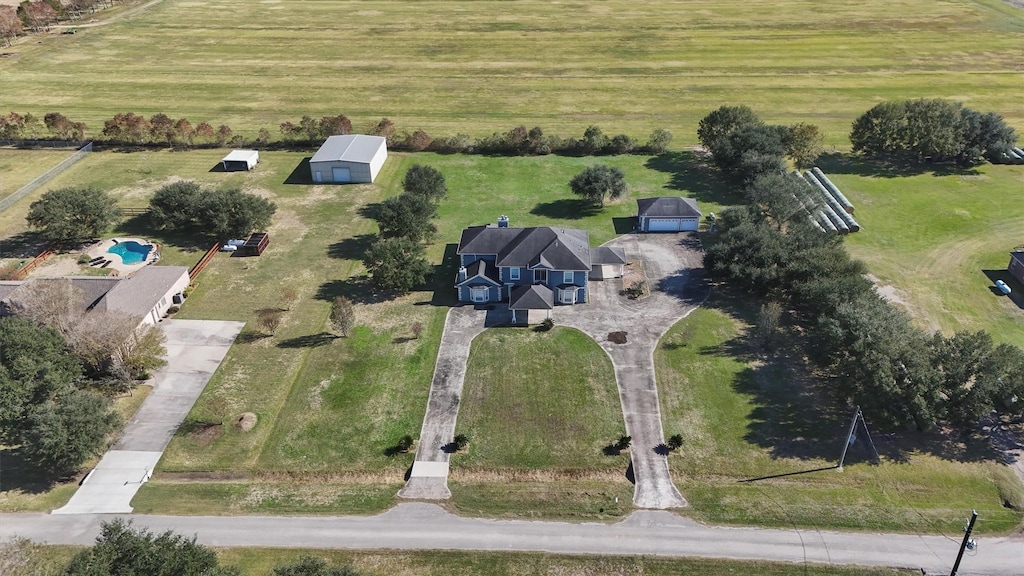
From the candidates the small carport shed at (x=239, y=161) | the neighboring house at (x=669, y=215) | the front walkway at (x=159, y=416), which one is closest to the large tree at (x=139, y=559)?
the front walkway at (x=159, y=416)

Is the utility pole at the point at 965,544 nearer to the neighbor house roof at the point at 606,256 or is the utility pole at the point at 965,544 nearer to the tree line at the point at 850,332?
the tree line at the point at 850,332

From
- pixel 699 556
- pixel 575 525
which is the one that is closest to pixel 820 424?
pixel 699 556

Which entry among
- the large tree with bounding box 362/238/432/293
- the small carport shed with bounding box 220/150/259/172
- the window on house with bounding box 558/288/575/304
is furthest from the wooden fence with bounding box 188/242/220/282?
the window on house with bounding box 558/288/575/304

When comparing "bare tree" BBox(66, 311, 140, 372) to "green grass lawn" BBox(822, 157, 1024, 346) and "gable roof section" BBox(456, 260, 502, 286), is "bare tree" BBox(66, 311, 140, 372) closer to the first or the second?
"gable roof section" BBox(456, 260, 502, 286)

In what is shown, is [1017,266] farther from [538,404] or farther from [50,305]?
[50,305]

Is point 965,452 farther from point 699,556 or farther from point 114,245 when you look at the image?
point 114,245

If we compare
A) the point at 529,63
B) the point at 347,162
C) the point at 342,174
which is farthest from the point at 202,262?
the point at 529,63
